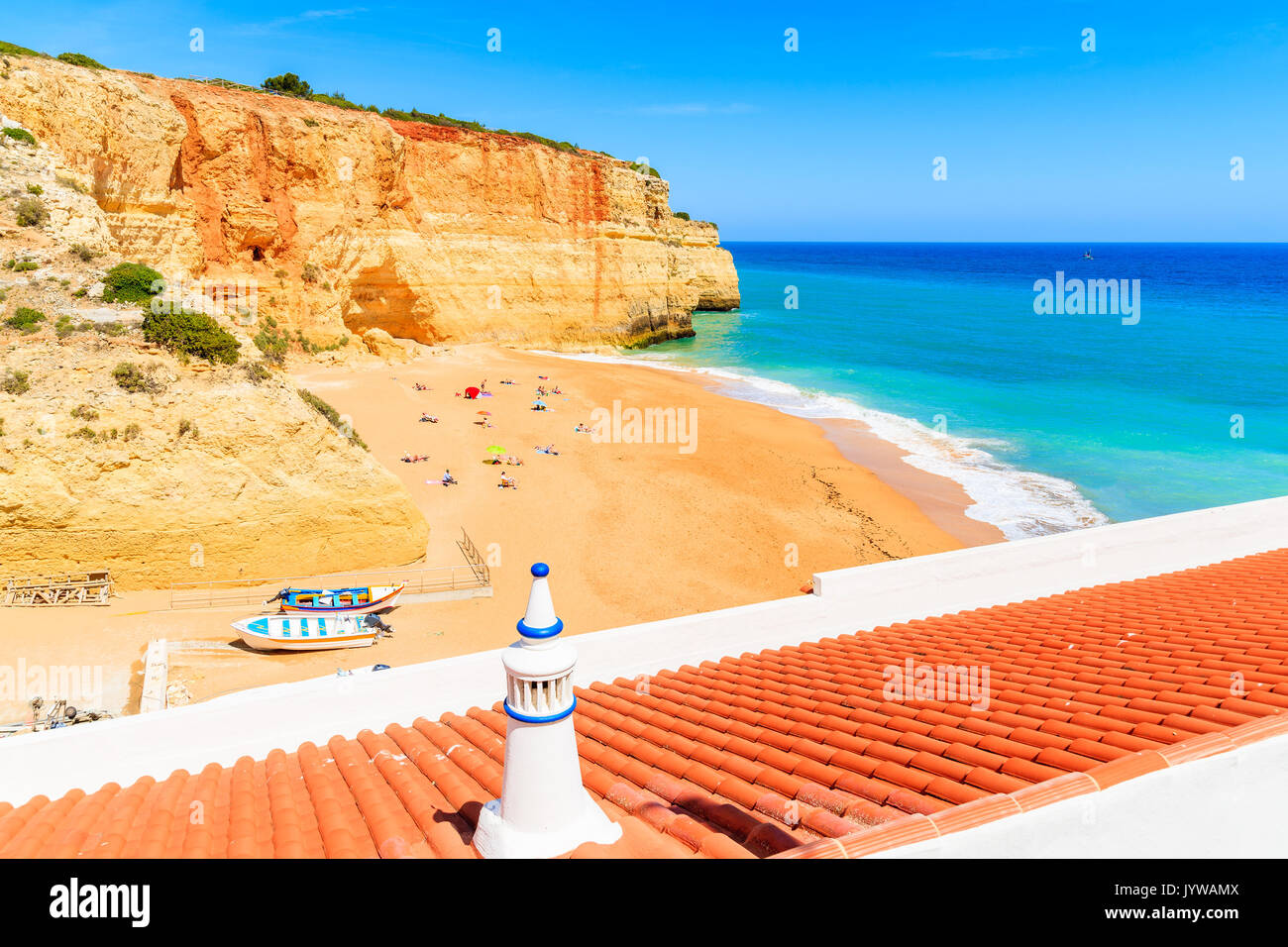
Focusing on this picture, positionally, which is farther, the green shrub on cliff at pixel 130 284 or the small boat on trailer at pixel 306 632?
the green shrub on cliff at pixel 130 284

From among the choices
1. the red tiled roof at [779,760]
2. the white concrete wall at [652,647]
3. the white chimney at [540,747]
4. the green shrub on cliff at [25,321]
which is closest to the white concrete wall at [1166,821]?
the red tiled roof at [779,760]

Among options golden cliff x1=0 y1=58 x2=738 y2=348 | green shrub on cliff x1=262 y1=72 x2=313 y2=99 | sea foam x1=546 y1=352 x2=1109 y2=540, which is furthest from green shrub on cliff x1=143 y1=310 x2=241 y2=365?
green shrub on cliff x1=262 y1=72 x2=313 y2=99

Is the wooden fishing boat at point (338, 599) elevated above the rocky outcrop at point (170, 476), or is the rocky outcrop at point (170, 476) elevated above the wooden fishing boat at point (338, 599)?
the rocky outcrop at point (170, 476)

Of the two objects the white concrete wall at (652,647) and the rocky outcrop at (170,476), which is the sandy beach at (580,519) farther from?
the white concrete wall at (652,647)

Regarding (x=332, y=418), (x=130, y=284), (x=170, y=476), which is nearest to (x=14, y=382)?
(x=170, y=476)

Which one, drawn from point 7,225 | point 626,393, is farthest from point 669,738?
point 626,393
